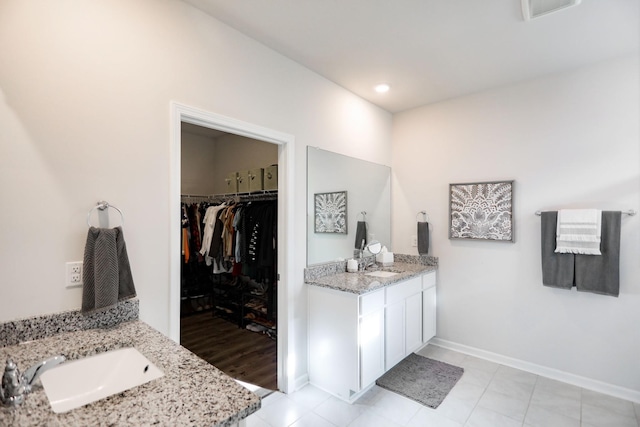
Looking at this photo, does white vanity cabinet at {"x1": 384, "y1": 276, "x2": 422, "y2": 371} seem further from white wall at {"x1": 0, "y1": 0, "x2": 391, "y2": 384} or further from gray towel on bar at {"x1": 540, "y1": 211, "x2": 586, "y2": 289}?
white wall at {"x1": 0, "y1": 0, "x2": 391, "y2": 384}

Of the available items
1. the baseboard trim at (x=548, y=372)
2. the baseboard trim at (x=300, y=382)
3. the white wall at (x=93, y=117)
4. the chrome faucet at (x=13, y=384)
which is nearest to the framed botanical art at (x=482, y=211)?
the baseboard trim at (x=548, y=372)

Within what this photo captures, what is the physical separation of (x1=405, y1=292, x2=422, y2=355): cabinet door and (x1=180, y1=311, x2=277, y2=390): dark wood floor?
1262mm

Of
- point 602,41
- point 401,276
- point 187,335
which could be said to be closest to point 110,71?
point 401,276

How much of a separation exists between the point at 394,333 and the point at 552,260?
151 cm

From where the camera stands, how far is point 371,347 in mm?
2373

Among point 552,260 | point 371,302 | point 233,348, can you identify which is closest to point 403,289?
point 371,302

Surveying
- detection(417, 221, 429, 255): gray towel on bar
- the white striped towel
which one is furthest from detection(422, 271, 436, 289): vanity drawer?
the white striped towel

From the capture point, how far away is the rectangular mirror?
272 centimetres

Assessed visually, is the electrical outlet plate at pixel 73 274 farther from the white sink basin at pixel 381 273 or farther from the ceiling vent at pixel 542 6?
the ceiling vent at pixel 542 6

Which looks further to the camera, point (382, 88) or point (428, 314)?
point (428, 314)

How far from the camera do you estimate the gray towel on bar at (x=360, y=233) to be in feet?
10.7

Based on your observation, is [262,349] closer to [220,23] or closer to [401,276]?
[401,276]

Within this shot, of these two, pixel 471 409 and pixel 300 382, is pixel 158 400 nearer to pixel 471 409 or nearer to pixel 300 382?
pixel 300 382

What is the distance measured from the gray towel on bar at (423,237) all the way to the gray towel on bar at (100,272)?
285 cm
